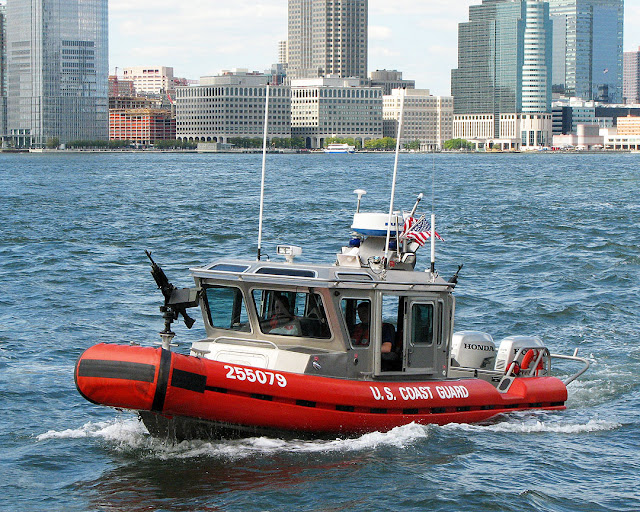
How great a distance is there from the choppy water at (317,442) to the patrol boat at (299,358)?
16.2 inches

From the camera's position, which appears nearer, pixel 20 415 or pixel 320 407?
pixel 320 407

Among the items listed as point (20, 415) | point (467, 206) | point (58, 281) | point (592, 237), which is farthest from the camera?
point (467, 206)

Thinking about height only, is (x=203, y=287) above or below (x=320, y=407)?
above

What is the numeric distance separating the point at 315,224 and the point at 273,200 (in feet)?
64.1

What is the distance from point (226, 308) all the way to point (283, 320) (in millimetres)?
822

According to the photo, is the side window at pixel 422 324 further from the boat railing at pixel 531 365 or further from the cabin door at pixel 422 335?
the boat railing at pixel 531 365

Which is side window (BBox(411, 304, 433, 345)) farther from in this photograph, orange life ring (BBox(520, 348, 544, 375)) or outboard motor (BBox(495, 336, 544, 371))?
orange life ring (BBox(520, 348, 544, 375))

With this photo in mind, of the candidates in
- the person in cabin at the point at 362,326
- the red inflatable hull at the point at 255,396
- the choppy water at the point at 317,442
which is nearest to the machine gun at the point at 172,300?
the red inflatable hull at the point at 255,396

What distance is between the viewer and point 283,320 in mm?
15336

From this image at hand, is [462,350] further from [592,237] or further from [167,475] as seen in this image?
[592,237]

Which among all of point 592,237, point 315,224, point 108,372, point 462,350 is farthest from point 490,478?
point 315,224

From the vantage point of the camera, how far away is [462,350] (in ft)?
60.6

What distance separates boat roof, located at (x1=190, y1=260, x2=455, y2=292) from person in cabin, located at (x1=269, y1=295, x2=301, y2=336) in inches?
15.9

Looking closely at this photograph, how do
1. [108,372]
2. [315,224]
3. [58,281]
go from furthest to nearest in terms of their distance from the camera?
[315,224] < [58,281] < [108,372]
